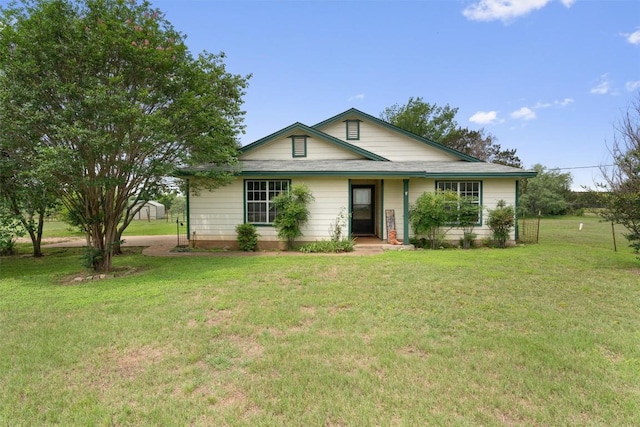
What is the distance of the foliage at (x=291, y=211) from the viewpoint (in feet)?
34.9

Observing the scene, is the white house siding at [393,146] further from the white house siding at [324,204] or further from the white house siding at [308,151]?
the white house siding at [324,204]

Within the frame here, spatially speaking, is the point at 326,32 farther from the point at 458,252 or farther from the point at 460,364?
the point at 460,364

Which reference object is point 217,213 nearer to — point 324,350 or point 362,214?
point 362,214

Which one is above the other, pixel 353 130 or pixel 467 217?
pixel 353 130

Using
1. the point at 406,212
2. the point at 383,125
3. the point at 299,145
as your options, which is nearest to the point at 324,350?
the point at 406,212

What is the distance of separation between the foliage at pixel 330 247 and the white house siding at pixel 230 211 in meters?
0.74

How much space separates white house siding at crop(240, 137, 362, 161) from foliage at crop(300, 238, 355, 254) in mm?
3939

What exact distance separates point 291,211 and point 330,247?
1822 millimetres

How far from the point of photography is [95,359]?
3.43 m

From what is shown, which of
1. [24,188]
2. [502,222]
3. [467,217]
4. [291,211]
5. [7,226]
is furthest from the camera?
[467,217]

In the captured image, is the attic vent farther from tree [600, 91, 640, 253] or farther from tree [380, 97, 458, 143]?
tree [380, 97, 458, 143]

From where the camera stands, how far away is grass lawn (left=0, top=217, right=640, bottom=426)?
2.56 m

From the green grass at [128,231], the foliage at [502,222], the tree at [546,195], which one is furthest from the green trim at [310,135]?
the tree at [546,195]

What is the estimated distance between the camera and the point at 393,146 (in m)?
14.6
